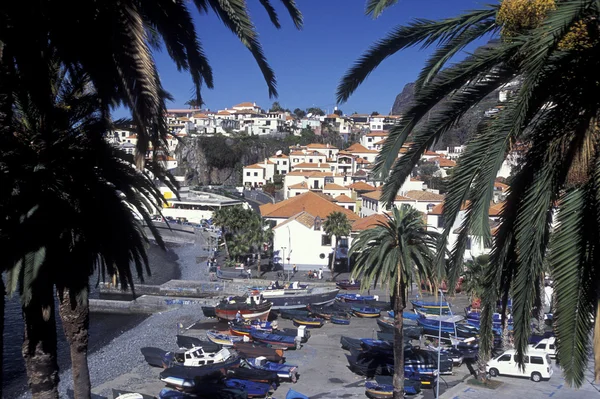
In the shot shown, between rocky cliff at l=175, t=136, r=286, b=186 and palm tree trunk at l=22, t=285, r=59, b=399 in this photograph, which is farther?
rocky cliff at l=175, t=136, r=286, b=186

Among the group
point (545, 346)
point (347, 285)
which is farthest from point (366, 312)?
point (545, 346)

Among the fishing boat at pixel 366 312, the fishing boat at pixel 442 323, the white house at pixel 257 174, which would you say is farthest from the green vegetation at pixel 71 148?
the white house at pixel 257 174

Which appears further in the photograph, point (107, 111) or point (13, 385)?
point (13, 385)

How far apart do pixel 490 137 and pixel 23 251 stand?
20.7 feet

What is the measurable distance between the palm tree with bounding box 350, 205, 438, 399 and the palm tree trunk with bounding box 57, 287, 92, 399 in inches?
382

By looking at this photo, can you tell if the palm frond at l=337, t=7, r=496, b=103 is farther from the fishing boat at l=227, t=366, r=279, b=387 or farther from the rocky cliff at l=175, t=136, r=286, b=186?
the rocky cliff at l=175, t=136, r=286, b=186

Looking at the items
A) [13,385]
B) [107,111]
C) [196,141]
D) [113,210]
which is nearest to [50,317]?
[113,210]

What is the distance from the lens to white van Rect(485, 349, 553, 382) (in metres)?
19.8

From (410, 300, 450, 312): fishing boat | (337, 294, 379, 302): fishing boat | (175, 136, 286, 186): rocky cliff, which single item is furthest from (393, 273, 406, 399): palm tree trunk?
(175, 136, 286, 186): rocky cliff

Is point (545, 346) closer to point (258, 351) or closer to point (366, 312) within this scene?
point (258, 351)

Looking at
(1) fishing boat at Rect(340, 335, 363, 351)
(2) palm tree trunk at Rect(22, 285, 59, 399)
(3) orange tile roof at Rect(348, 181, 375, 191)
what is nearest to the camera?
(2) palm tree trunk at Rect(22, 285, 59, 399)

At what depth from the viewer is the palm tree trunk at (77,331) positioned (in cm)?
880

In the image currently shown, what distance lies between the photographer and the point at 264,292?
1315 inches

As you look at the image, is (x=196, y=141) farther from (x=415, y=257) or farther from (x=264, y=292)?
(x=415, y=257)
